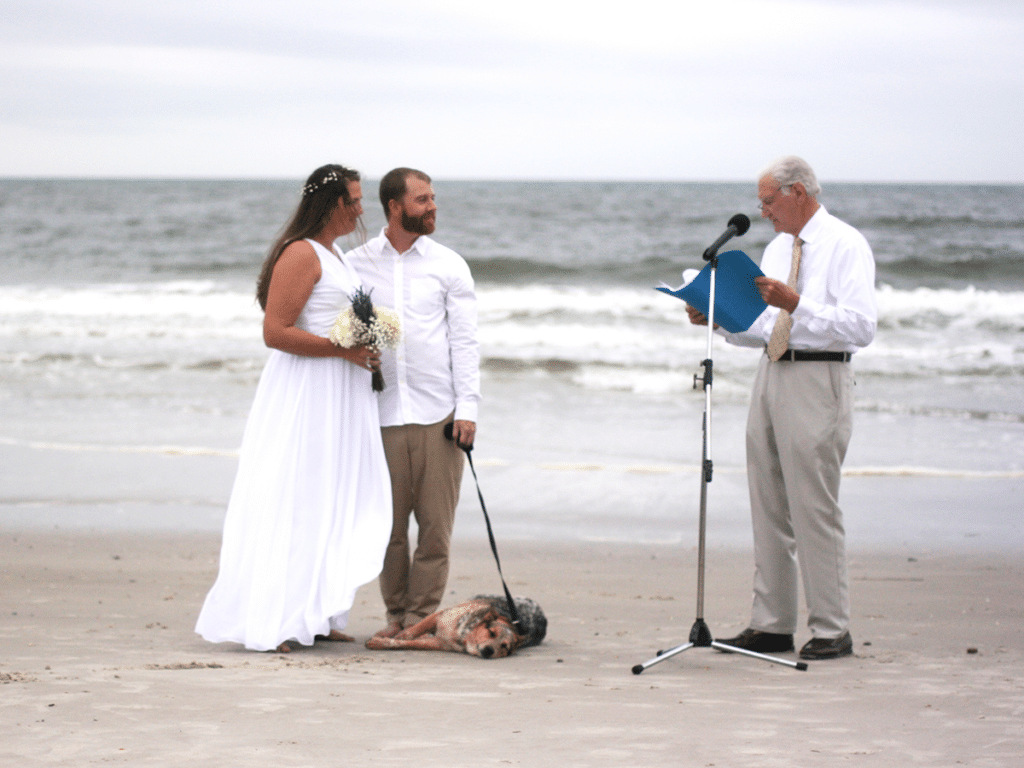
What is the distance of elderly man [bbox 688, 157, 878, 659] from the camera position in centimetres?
406

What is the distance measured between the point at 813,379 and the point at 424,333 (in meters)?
1.51

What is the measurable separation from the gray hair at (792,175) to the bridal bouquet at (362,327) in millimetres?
1523

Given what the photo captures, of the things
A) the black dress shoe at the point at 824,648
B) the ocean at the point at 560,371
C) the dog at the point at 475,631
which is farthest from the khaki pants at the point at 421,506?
the ocean at the point at 560,371

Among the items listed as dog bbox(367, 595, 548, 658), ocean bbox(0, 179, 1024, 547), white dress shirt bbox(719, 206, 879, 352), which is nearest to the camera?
white dress shirt bbox(719, 206, 879, 352)

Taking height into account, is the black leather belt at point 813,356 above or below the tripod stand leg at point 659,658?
above

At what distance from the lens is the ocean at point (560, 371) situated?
25.5ft

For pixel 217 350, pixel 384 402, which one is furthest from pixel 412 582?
pixel 217 350

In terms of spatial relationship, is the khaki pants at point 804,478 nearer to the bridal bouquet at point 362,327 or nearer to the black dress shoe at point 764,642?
the black dress shoe at point 764,642

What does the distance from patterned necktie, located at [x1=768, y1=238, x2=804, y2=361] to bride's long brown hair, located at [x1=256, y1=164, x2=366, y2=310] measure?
5.56 feet

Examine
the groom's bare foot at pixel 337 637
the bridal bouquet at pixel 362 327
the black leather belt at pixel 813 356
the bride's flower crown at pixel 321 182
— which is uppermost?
the bride's flower crown at pixel 321 182

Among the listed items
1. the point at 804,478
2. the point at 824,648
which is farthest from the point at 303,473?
the point at 824,648

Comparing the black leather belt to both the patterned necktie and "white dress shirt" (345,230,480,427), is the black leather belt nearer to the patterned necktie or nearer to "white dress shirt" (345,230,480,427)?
the patterned necktie

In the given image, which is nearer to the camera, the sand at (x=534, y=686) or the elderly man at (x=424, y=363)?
the sand at (x=534, y=686)

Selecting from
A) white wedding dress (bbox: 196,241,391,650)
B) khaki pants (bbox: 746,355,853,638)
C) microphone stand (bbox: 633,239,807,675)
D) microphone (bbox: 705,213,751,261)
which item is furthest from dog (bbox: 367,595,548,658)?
microphone (bbox: 705,213,751,261)
